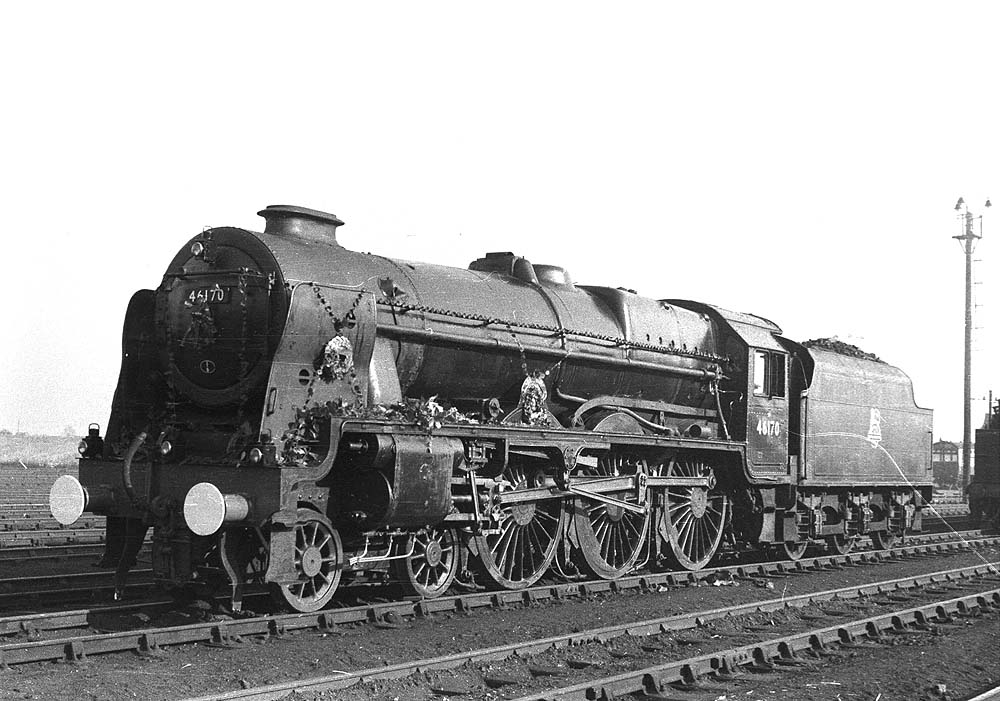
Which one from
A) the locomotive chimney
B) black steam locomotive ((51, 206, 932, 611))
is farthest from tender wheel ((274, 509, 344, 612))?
the locomotive chimney

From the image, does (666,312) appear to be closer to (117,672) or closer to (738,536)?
(738,536)

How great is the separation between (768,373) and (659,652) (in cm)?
772

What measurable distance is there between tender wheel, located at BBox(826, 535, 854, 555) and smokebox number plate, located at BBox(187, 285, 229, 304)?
11.9 m

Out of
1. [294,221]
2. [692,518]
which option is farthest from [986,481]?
[294,221]

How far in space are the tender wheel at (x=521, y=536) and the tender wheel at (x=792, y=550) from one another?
17.7 ft

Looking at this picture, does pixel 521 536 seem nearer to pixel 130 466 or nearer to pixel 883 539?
pixel 130 466

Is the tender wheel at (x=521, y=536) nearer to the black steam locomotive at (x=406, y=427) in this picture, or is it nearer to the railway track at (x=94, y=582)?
the black steam locomotive at (x=406, y=427)

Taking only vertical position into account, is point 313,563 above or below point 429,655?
above

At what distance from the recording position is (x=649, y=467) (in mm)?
13641

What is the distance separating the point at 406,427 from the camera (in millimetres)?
9820

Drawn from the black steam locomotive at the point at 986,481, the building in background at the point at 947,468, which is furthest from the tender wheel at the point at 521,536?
the building in background at the point at 947,468

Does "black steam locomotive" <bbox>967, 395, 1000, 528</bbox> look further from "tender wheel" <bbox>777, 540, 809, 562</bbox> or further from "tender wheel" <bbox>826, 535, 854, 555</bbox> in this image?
"tender wheel" <bbox>777, 540, 809, 562</bbox>

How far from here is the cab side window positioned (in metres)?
15.5

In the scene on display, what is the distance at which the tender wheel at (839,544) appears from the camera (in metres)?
17.7
